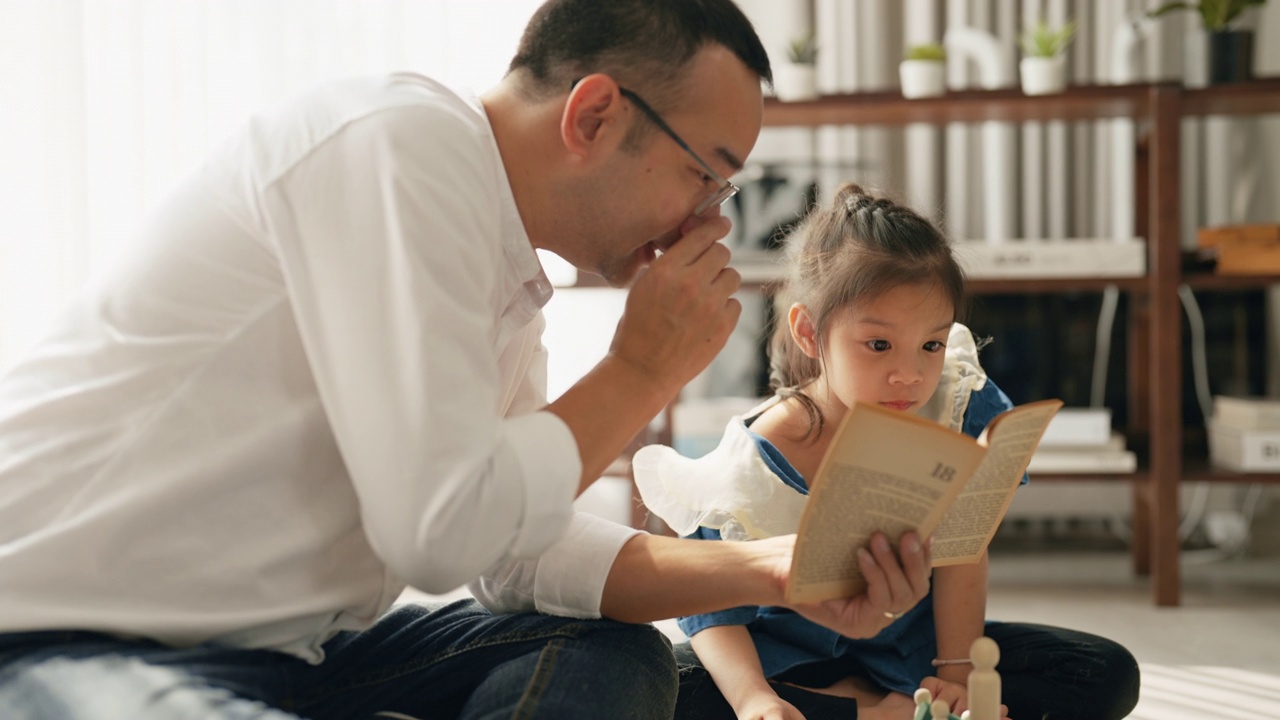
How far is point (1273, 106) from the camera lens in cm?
255

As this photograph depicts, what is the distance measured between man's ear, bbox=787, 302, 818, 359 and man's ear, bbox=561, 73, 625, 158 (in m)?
0.55

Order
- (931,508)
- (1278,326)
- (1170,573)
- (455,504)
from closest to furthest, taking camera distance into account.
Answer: (455,504) → (931,508) → (1170,573) → (1278,326)

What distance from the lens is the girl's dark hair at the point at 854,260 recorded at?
4.75ft

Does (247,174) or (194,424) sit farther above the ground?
(247,174)

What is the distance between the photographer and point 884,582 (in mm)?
988

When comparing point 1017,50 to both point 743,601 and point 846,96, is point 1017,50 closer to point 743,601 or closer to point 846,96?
point 846,96

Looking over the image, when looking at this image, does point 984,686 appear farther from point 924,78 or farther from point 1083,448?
point 924,78

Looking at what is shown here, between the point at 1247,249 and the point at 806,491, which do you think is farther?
the point at 1247,249

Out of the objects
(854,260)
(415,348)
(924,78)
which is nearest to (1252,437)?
(924,78)

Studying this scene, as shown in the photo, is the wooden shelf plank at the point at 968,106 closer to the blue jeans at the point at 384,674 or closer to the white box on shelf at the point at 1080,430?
the white box on shelf at the point at 1080,430

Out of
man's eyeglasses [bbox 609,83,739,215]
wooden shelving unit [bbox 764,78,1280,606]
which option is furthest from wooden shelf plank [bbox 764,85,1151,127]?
man's eyeglasses [bbox 609,83,739,215]

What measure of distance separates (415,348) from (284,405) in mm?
154

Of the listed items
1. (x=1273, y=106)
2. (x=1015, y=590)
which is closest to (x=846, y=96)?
(x=1273, y=106)

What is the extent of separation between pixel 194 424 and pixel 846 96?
1900mm
